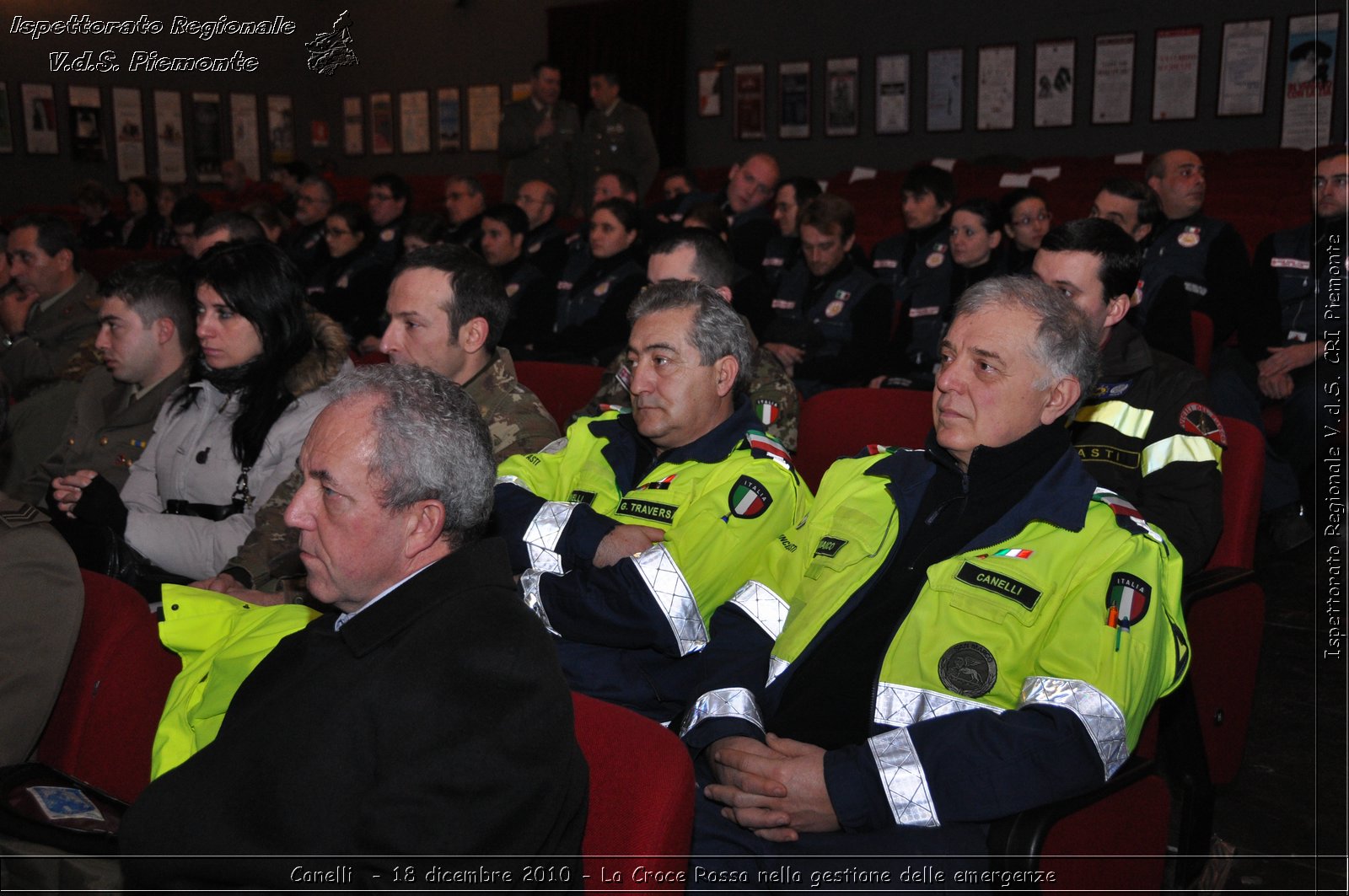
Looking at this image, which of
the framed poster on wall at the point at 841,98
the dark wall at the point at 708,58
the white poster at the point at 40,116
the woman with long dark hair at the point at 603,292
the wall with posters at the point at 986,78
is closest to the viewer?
the woman with long dark hair at the point at 603,292

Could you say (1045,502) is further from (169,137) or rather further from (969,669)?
(169,137)

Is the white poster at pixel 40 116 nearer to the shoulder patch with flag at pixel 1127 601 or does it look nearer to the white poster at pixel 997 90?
the white poster at pixel 997 90


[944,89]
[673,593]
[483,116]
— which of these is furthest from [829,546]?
[483,116]

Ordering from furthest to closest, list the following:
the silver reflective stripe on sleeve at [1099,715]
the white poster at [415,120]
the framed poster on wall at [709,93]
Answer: the white poster at [415,120] → the framed poster on wall at [709,93] → the silver reflective stripe on sleeve at [1099,715]

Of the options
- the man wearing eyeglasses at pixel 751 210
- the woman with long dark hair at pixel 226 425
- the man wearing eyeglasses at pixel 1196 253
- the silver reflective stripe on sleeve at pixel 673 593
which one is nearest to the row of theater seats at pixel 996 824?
the silver reflective stripe on sleeve at pixel 673 593

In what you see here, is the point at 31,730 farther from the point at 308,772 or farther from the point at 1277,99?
the point at 1277,99

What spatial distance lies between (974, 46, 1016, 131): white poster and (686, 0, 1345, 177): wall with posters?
0.01 m

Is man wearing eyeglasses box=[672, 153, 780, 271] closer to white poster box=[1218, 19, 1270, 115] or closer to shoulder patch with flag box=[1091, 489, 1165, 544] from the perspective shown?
white poster box=[1218, 19, 1270, 115]

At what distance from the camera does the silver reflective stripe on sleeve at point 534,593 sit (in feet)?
6.44

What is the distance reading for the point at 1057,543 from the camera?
158 cm

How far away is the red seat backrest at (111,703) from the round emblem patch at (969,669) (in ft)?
3.93

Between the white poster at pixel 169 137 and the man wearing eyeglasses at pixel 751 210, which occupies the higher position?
the white poster at pixel 169 137

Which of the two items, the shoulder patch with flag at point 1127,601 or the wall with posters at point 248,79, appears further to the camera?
the wall with posters at point 248,79

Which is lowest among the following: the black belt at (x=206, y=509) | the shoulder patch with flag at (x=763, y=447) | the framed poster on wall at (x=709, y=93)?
the black belt at (x=206, y=509)
